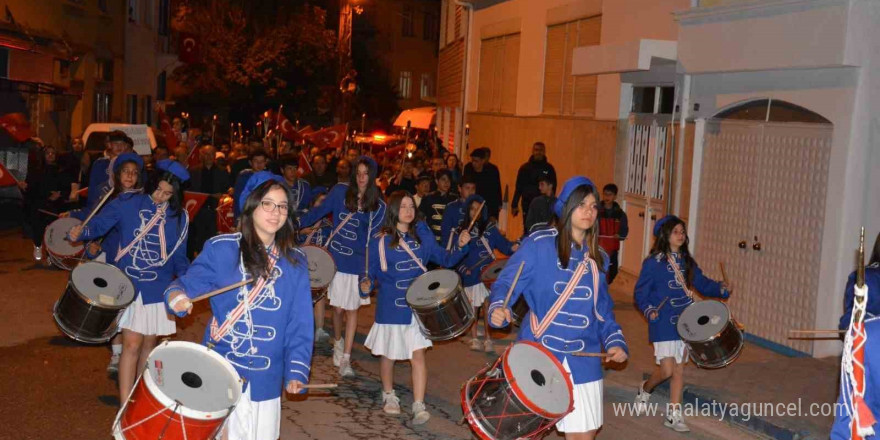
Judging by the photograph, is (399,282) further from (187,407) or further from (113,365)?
(187,407)

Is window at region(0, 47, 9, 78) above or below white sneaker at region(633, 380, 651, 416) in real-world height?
above

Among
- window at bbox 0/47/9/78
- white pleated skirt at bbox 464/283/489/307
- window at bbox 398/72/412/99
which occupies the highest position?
window at bbox 398/72/412/99

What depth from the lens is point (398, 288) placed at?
8.47 m

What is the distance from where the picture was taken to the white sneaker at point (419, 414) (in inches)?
323

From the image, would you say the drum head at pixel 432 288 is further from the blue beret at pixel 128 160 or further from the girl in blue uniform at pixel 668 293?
the blue beret at pixel 128 160

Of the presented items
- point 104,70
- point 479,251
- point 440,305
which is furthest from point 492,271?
point 104,70

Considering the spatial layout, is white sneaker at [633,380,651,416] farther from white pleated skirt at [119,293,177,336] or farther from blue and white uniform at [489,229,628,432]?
white pleated skirt at [119,293,177,336]

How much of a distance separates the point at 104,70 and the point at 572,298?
2875cm

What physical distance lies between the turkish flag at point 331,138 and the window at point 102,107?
11642mm

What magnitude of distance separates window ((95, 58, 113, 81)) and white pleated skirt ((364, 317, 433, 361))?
24895 mm

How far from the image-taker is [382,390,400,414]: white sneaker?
8516 mm

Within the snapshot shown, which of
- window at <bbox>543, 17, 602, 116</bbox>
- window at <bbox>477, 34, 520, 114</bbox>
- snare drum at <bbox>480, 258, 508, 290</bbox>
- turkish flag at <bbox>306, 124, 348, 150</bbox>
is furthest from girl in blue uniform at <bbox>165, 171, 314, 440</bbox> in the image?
window at <bbox>477, 34, 520, 114</bbox>

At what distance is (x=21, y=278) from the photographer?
561 inches

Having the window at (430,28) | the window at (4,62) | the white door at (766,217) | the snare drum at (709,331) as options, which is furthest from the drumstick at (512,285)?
the window at (430,28)
